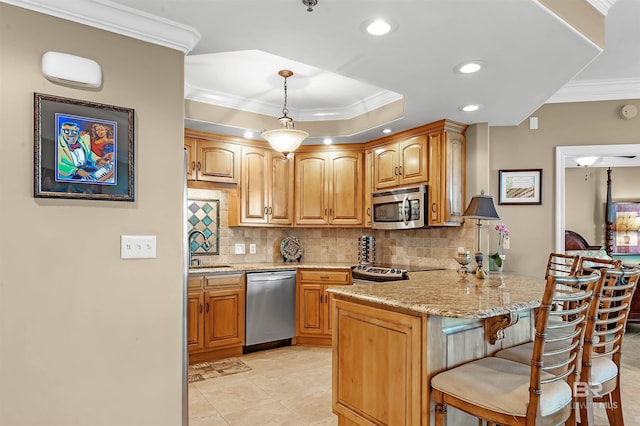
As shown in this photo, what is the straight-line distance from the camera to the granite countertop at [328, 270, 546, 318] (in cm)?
187

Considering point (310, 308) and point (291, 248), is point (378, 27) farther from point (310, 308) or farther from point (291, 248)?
point (291, 248)

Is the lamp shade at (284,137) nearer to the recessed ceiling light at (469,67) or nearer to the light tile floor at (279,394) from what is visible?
the recessed ceiling light at (469,67)

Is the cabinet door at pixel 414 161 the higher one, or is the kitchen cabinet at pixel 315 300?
the cabinet door at pixel 414 161

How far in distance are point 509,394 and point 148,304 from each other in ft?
5.94

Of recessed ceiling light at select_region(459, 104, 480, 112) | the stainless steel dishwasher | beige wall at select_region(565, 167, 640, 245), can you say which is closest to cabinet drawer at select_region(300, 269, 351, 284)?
the stainless steel dishwasher

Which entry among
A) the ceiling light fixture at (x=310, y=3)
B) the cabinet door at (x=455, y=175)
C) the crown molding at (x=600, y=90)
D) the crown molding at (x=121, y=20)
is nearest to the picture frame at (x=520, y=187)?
the cabinet door at (x=455, y=175)

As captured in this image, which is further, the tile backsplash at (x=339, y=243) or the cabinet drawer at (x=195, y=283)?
the tile backsplash at (x=339, y=243)

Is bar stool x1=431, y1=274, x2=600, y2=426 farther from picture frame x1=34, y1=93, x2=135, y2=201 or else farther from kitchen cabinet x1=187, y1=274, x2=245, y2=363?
kitchen cabinet x1=187, y1=274, x2=245, y2=363

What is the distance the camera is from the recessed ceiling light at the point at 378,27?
2.10m

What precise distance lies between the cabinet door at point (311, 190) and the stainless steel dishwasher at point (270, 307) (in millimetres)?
746

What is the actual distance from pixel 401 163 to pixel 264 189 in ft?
5.17

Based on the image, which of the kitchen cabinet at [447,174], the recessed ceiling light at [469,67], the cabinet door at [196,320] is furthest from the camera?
the kitchen cabinet at [447,174]

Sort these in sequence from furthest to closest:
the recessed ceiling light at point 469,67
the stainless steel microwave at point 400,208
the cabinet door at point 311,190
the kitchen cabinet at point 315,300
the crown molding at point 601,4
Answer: the cabinet door at point 311,190
the kitchen cabinet at point 315,300
the stainless steel microwave at point 400,208
the recessed ceiling light at point 469,67
the crown molding at point 601,4

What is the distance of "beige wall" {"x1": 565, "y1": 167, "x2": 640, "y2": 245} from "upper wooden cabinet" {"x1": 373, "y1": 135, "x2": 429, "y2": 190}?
454cm
